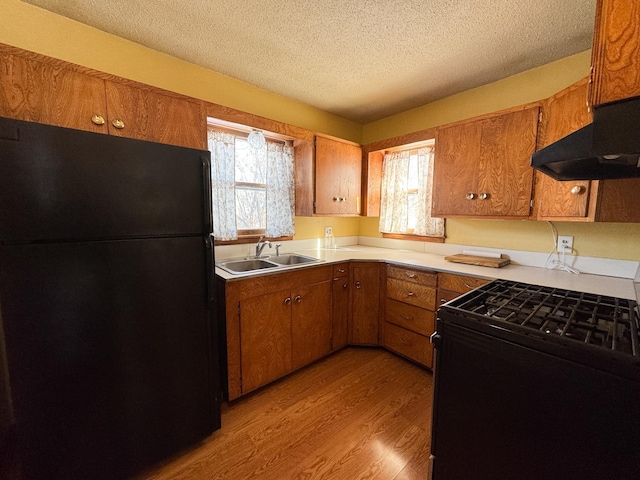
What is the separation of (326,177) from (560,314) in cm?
196

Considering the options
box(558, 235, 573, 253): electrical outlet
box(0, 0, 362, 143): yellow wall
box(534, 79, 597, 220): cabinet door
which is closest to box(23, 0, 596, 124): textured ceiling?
box(0, 0, 362, 143): yellow wall

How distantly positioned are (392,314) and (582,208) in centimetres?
148

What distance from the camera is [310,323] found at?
7.09 feet

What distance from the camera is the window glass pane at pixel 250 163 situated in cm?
227

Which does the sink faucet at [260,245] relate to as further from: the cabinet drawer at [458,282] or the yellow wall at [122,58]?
the cabinet drawer at [458,282]

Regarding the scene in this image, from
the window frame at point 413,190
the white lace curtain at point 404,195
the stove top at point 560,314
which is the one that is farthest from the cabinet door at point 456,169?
the stove top at point 560,314

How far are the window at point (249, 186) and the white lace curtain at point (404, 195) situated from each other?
42.5 inches

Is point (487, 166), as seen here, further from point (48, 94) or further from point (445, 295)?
point (48, 94)

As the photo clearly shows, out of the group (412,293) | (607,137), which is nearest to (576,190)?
(607,137)

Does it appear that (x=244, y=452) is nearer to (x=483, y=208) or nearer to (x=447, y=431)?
(x=447, y=431)

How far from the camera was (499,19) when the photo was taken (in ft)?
4.85

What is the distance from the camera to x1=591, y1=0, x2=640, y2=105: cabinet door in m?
0.68

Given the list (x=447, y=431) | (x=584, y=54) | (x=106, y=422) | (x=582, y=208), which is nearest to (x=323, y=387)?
(x=447, y=431)

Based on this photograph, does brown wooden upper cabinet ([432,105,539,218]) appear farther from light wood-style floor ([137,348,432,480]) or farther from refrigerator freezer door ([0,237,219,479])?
refrigerator freezer door ([0,237,219,479])
